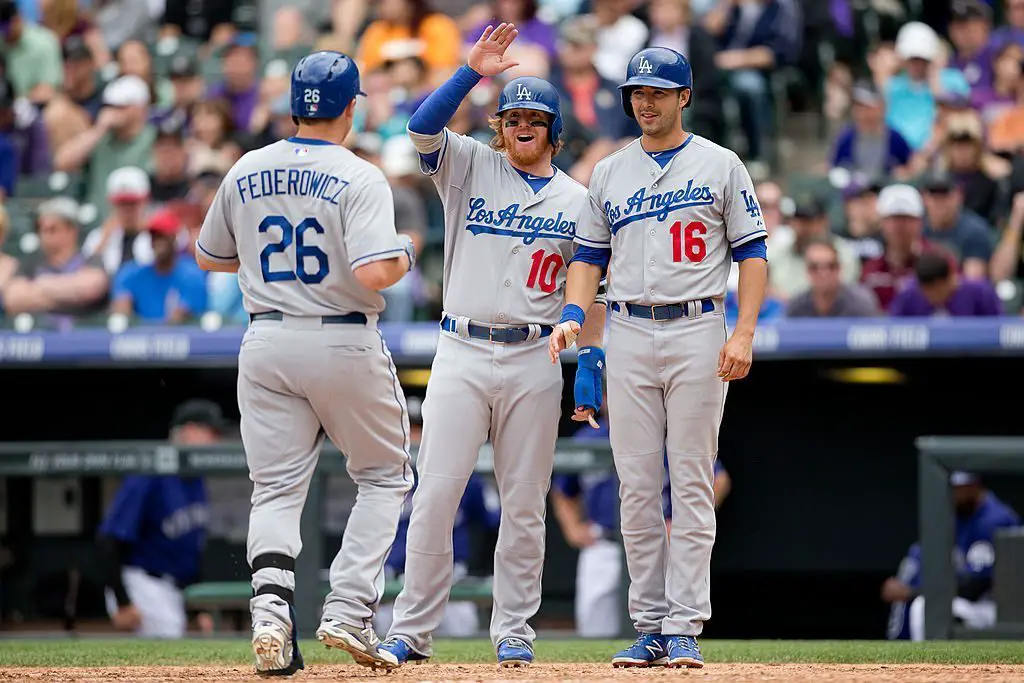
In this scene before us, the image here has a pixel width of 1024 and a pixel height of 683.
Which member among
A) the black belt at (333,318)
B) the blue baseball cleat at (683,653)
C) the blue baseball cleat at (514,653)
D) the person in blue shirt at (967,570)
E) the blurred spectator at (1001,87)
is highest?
the blurred spectator at (1001,87)

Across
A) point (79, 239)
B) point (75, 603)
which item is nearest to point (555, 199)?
point (75, 603)

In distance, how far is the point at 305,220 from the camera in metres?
4.53

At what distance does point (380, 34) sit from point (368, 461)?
720 centimetres

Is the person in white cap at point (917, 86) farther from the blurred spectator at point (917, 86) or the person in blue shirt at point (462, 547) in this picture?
the person in blue shirt at point (462, 547)

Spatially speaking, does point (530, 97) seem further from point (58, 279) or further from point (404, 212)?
point (58, 279)

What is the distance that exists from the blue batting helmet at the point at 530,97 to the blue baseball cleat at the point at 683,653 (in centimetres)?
167

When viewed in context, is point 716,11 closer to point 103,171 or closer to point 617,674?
point 103,171

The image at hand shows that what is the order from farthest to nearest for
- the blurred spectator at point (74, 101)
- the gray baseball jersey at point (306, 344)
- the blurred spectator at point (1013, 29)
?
the blurred spectator at point (74, 101) < the blurred spectator at point (1013, 29) < the gray baseball jersey at point (306, 344)

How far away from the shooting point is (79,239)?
32.0ft

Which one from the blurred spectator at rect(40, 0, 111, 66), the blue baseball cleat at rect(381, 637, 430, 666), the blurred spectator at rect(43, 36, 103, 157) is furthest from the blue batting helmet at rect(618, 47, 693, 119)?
the blurred spectator at rect(40, 0, 111, 66)

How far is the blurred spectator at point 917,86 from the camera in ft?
34.0

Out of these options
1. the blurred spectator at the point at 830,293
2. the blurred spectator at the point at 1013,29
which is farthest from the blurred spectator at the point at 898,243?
the blurred spectator at the point at 1013,29

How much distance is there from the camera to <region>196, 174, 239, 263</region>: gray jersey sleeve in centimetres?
462

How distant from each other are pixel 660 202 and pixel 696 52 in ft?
18.2
